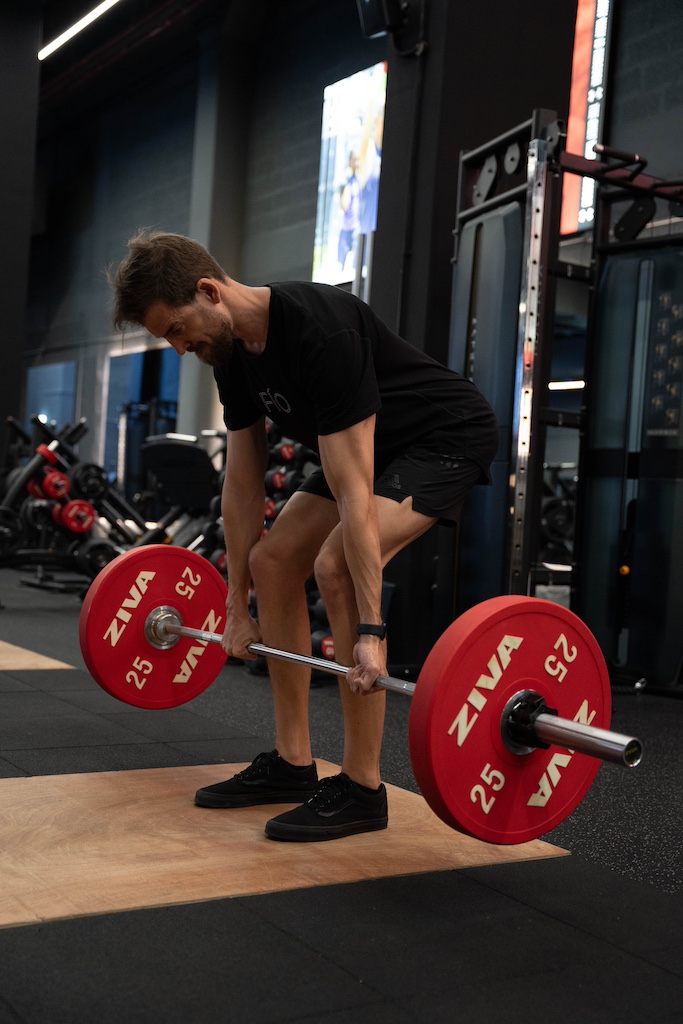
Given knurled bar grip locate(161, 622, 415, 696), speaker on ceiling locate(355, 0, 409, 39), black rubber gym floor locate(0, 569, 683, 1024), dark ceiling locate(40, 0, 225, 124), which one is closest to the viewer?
black rubber gym floor locate(0, 569, 683, 1024)

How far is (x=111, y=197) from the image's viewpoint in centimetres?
1145

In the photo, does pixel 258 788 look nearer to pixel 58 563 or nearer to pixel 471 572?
pixel 471 572

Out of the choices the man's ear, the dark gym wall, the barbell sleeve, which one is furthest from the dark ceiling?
the barbell sleeve

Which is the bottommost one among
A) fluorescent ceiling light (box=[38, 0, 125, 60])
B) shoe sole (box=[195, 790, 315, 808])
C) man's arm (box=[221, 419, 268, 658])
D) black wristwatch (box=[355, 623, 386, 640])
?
shoe sole (box=[195, 790, 315, 808])

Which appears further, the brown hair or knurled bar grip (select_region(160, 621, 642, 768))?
the brown hair

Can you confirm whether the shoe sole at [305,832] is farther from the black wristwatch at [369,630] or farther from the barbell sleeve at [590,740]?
the barbell sleeve at [590,740]

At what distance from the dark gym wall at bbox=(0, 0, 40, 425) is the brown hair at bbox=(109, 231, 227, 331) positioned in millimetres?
7459

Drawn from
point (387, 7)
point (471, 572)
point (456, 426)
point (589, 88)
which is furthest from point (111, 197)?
point (456, 426)

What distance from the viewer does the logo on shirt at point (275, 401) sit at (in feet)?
5.70

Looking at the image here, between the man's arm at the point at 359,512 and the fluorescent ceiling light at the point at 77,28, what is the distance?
27.8 ft

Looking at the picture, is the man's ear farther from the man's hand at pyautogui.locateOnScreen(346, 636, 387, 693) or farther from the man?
the man's hand at pyautogui.locateOnScreen(346, 636, 387, 693)

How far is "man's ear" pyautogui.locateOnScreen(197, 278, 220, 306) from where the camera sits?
1.62 meters

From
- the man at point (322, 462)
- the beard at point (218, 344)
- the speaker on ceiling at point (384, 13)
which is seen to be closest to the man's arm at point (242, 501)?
the man at point (322, 462)

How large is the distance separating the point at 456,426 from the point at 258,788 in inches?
30.2
